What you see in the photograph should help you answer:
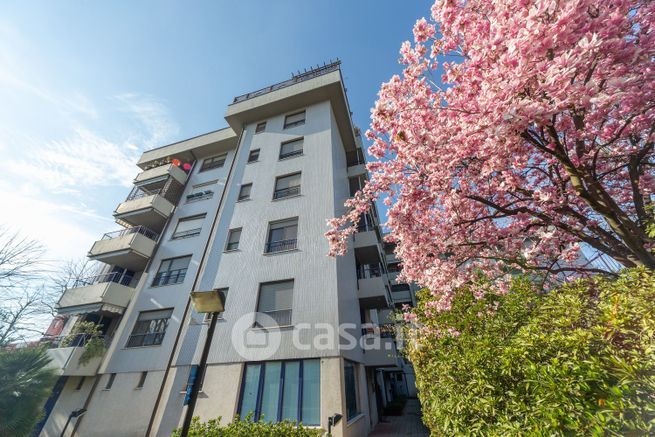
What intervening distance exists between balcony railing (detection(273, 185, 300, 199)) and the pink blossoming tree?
596 centimetres

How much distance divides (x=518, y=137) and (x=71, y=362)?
56.5 feet

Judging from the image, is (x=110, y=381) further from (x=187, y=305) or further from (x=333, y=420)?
(x=333, y=420)

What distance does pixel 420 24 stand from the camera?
504 centimetres

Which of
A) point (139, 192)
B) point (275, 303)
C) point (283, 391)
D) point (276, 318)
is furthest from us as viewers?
point (139, 192)

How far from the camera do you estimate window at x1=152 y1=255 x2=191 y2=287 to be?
12797 millimetres

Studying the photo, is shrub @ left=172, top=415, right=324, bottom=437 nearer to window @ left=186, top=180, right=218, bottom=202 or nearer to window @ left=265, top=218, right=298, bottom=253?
window @ left=265, top=218, right=298, bottom=253

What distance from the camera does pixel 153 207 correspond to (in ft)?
48.7

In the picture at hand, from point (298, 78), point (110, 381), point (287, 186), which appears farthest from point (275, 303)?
point (298, 78)

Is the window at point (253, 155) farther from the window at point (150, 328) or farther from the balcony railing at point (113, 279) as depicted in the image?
the balcony railing at point (113, 279)

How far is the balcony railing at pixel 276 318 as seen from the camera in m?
9.19

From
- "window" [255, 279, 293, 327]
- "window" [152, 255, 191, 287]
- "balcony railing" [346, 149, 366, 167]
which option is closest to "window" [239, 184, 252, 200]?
"window" [152, 255, 191, 287]

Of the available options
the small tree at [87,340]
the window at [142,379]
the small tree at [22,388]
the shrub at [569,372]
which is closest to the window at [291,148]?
the window at [142,379]

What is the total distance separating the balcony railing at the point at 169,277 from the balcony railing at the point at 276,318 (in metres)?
5.63

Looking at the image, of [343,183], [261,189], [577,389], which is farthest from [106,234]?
[577,389]
